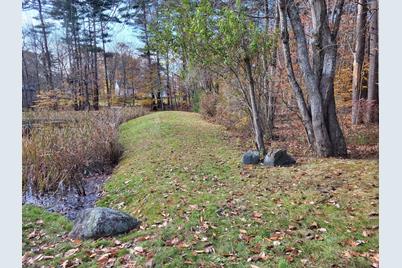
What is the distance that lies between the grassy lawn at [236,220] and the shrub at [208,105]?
7791 millimetres

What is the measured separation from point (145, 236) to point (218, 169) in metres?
2.38

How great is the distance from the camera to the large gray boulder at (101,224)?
2.97 metres

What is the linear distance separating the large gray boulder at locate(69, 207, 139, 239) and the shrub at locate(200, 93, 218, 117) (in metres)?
9.49

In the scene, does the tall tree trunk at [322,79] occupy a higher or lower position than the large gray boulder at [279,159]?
higher

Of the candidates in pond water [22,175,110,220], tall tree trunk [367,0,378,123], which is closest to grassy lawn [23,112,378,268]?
pond water [22,175,110,220]

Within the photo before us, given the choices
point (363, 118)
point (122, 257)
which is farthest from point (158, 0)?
point (122, 257)

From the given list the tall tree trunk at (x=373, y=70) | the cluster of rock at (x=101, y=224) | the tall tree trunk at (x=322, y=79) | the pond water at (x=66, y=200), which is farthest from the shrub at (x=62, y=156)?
the tall tree trunk at (x=373, y=70)

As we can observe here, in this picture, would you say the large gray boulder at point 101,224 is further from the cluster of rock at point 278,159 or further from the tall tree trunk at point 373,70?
the tall tree trunk at point 373,70

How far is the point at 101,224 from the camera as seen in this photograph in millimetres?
2990

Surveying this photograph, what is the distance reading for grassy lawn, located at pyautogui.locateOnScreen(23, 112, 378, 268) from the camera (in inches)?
93.7

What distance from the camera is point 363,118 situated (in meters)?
Answer: 6.84

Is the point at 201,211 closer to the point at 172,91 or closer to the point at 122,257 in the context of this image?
the point at 122,257

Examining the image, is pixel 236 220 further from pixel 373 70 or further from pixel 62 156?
pixel 373 70

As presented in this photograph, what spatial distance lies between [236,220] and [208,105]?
1041 cm
